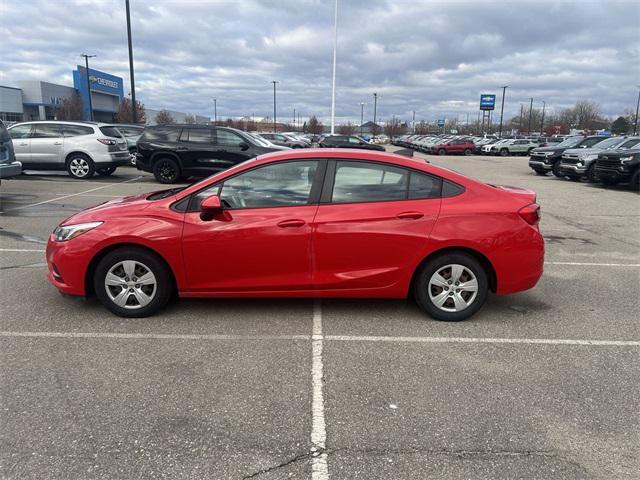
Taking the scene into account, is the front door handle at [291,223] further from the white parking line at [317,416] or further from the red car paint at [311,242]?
the white parking line at [317,416]

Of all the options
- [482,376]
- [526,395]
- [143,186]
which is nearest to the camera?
[526,395]

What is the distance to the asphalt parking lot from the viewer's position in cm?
263

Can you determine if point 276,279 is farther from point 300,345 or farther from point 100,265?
point 100,265

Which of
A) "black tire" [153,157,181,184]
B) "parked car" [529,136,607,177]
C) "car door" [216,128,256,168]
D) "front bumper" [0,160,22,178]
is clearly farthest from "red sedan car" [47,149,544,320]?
"parked car" [529,136,607,177]

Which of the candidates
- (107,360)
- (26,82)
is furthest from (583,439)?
(26,82)

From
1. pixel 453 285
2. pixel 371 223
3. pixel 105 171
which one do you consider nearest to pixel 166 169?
pixel 105 171

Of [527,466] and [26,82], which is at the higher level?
[26,82]

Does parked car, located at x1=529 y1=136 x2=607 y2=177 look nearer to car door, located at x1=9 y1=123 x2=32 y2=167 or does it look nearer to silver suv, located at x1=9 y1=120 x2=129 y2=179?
silver suv, located at x1=9 y1=120 x2=129 y2=179

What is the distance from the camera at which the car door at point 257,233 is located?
4.23 m

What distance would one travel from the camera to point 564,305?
5066 mm

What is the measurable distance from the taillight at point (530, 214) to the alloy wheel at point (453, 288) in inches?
27.1

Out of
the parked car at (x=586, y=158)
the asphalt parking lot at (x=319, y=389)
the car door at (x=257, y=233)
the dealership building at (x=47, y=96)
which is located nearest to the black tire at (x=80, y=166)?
the asphalt parking lot at (x=319, y=389)

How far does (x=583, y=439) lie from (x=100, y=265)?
387 centimetres

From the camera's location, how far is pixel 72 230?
4336 mm
